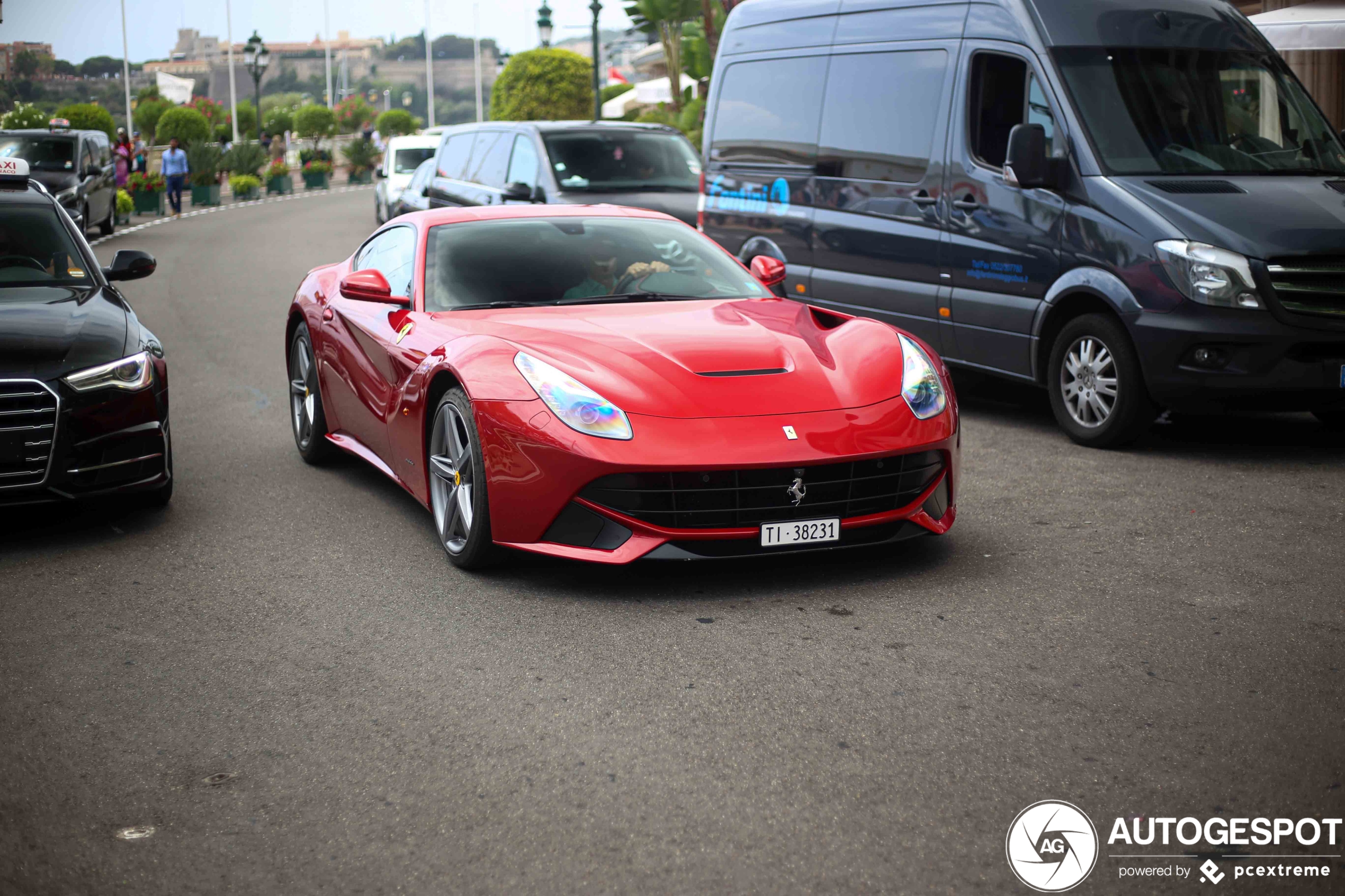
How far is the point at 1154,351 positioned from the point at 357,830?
5421mm

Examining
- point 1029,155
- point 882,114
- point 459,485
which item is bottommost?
point 459,485

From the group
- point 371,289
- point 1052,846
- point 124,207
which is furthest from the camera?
point 124,207

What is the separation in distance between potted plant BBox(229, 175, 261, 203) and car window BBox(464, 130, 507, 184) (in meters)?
27.0

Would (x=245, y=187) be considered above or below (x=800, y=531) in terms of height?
below

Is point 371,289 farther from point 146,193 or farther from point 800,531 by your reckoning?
point 146,193

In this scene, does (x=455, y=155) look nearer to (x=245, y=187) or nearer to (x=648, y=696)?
(x=648, y=696)

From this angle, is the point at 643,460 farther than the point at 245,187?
No

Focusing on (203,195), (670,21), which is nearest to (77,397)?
(670,21)

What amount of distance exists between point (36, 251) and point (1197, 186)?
5.92 meters

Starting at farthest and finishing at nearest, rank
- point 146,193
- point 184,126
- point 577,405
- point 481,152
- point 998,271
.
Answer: point 184,126
point 146,193
point 481,152
point 998,271
point 577,405

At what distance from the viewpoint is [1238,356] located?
7285mm

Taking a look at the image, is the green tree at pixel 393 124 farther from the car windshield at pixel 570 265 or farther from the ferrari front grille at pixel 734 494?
the ferrari front grille at pixel 734 494

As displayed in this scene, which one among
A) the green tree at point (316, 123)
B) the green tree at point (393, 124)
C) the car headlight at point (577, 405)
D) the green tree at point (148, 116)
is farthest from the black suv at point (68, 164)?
the green tree at point (393, 124)

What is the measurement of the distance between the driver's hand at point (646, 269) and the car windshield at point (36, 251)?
8.86 feet
